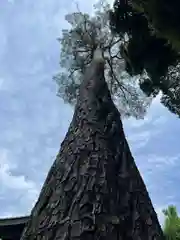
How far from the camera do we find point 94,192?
3145 mm

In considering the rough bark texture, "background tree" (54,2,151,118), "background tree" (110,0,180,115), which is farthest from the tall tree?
"background tree" (54,2,151,118)

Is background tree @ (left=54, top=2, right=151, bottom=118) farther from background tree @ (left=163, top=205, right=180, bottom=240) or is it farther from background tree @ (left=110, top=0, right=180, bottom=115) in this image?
background tree @ (left=163, top=205, right=180, bottom=240)

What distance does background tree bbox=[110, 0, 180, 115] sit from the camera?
4559mm

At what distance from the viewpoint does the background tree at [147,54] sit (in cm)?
456

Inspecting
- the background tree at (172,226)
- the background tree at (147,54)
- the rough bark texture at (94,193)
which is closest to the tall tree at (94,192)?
the rough bark texture at (94,193)

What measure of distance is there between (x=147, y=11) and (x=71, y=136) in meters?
1.16

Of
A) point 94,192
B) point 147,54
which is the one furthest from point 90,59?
point 94,192

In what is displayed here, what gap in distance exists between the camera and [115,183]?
3.24 metres

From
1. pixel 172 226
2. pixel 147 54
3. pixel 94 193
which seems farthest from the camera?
pixel 172 226

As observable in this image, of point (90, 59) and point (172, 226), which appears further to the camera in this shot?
point (172, 226)

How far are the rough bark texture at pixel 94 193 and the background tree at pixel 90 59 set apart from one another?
2.08 metres

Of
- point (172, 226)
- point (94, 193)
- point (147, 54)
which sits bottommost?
point (94, 193)

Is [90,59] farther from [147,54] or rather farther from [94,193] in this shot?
[94,193]

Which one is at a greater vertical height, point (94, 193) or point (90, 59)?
point (90, 59)
